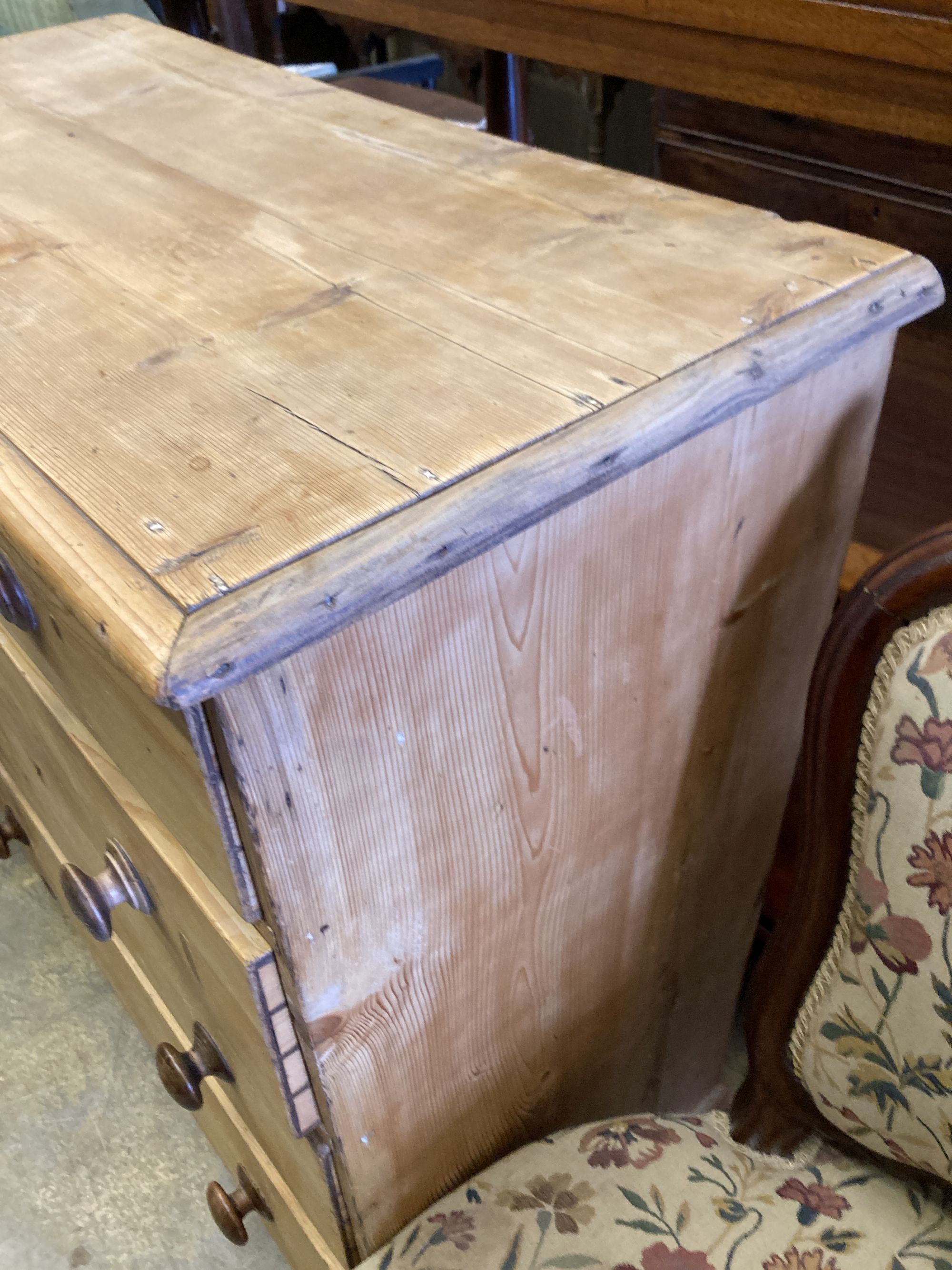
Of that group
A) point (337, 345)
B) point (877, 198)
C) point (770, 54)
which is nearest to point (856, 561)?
point (877, 198)

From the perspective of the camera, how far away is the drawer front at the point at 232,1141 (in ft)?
2.25

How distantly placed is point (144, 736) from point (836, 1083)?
47 centimetres

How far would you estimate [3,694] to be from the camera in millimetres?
842

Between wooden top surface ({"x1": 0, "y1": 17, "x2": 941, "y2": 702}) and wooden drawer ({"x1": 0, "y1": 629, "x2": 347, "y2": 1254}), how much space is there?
0.69 ft

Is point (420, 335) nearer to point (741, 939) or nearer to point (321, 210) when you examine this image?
point (321, 210)

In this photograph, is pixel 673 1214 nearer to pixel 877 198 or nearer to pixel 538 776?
pixel 538 776

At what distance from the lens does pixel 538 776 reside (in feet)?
1.82

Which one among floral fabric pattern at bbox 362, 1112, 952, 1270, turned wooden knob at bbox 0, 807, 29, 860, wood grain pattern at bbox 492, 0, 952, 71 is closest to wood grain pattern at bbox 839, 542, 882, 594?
wood grain pattern at bbox 492, 0, 952, 71

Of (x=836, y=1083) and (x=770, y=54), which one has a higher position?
(x=770, y=54)

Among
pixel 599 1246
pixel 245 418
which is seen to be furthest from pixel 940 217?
pixel 599 1246

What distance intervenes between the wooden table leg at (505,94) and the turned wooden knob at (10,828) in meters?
1.09

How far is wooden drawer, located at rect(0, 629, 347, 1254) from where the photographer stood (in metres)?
0.53

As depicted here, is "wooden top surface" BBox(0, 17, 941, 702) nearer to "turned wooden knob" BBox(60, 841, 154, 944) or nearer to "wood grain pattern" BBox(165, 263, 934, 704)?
"wood grain pattern" BBox(165, 263, 934, 704)

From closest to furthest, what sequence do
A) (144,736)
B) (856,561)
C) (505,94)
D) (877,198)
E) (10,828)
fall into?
1. (144,736)
2. (877,198)
3. (856,561)
4. (10,828)
5. (505,94)
